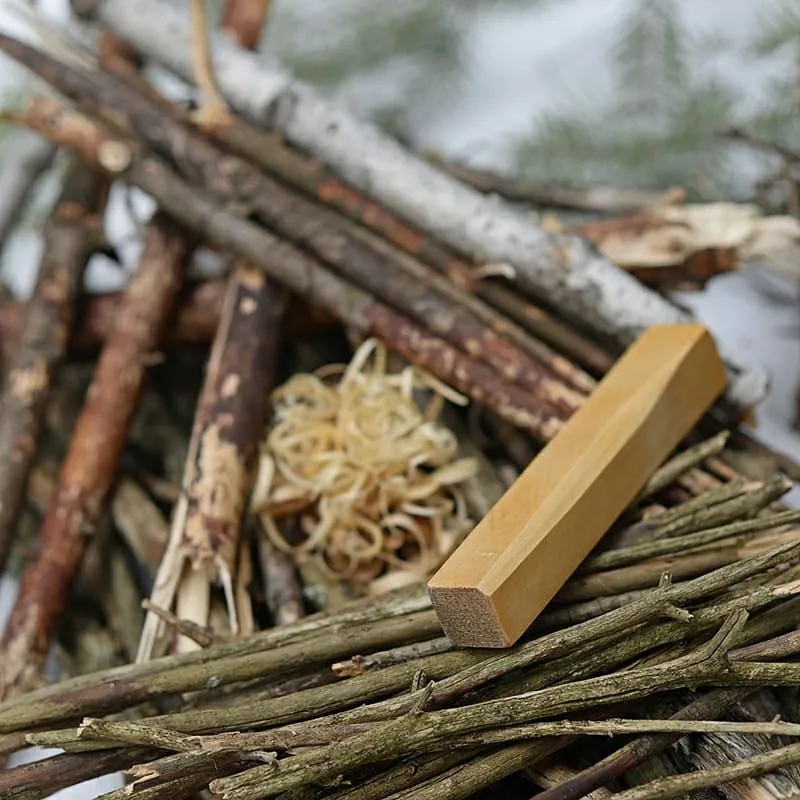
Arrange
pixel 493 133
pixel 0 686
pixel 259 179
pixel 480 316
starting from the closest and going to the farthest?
1. pixel 0 686
2. pixel 480 316
3. pixel 259 179
4. pixel 493 133

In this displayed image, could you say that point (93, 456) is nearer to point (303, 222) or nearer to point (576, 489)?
point (303, 222)

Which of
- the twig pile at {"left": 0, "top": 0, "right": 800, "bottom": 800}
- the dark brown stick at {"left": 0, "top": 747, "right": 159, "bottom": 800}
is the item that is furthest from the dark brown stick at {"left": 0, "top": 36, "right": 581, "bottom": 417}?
the dark brown stick at {"left": 0, "top": 747, "right": 159, "bottom": 800}

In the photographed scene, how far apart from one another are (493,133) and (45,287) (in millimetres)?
942

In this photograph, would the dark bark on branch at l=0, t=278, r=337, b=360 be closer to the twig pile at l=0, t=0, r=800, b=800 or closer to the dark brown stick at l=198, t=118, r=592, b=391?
the twig pile at l=0, t=0, r=800, b=800

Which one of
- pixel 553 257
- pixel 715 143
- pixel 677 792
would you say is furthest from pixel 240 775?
pixel 715 143

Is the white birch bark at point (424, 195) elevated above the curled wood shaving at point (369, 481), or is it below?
above

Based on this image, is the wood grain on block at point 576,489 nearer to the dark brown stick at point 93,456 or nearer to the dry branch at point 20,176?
the dark brown stick at point 93,456

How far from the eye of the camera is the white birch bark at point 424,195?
1030 mm

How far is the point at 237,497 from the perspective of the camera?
979 millimetres

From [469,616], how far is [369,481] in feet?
1.11

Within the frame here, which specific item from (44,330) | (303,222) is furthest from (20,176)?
(303,222)

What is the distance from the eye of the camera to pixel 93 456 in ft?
3.54

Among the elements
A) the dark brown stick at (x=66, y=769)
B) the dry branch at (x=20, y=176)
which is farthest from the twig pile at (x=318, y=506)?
the dry branch at (x=20, y=176)

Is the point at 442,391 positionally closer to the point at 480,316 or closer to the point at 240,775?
the point at 480,316
